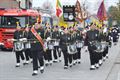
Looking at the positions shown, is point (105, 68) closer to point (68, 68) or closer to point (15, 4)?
point (68, 68)

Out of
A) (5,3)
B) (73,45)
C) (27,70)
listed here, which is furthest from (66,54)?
(5,3)

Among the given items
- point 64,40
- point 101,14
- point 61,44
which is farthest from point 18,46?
point 101,14

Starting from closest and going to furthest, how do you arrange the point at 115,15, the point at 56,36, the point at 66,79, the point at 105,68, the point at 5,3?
the point at 66,79, the point at 105,68, the point at 56,36, the point at 5,3, the point at 115,15

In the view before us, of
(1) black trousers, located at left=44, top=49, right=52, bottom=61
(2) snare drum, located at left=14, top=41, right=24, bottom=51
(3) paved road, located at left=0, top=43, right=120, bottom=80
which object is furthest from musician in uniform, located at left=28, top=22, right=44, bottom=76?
(1) black trousers, located at left=44, top=49, right=52, bottom=61

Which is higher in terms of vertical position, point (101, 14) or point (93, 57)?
point (101, 14)

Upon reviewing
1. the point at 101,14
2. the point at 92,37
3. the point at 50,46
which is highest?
the point at 101,14

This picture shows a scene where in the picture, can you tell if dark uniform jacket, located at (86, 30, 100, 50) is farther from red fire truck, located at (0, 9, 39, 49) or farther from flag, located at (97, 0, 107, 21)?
red fire truck, located at (0, 9, 39, 49)

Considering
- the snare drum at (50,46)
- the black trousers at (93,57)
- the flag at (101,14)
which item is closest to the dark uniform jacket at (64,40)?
the black trousers at (93,57)

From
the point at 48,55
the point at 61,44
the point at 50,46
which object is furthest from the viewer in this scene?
the point at 50,46

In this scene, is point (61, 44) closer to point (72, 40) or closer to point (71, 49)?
point (71, 49)

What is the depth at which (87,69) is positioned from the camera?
1883cm

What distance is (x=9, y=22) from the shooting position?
30.5m

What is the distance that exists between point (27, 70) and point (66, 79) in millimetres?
3204

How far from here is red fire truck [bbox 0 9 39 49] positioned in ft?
98.8
